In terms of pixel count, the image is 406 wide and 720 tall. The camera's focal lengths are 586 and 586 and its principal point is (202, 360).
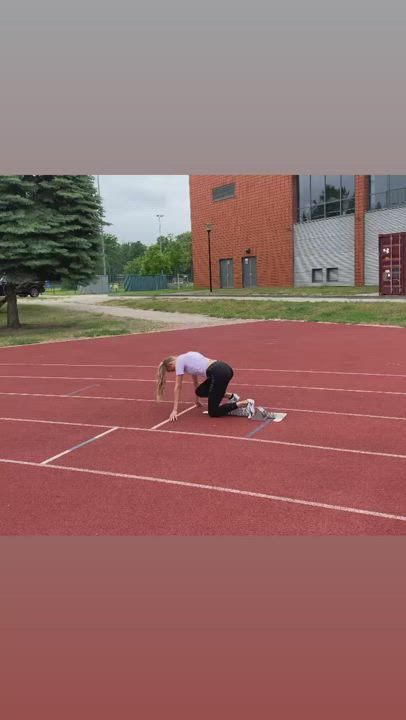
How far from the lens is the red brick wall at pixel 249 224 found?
43875 mm

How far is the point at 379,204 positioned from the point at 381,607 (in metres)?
36.3

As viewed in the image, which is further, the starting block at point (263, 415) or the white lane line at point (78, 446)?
the starting block at point (263, 415)

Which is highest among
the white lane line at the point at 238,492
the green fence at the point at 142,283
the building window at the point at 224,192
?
the building window at the point at 224,192

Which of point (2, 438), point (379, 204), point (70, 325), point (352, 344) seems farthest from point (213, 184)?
point (2, 438)

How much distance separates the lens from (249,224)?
47.3m

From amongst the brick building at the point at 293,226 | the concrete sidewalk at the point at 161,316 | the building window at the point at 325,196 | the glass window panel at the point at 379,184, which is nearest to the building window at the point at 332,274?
the brick building at the point at 293,226

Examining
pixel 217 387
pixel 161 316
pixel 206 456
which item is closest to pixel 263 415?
pixel 217 387

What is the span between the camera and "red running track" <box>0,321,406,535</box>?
4.99m

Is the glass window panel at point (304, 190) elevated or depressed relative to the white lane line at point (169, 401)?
elevated

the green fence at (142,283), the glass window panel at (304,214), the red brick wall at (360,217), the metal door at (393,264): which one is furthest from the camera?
the green fence at (142,283)

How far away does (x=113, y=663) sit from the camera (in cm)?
327

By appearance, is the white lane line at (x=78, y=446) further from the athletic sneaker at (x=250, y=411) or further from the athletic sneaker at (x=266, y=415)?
the athletic sneaker at (x=266, y=415)

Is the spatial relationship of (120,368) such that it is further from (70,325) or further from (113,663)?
(70,325)

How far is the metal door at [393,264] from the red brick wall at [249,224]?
1432 cm
